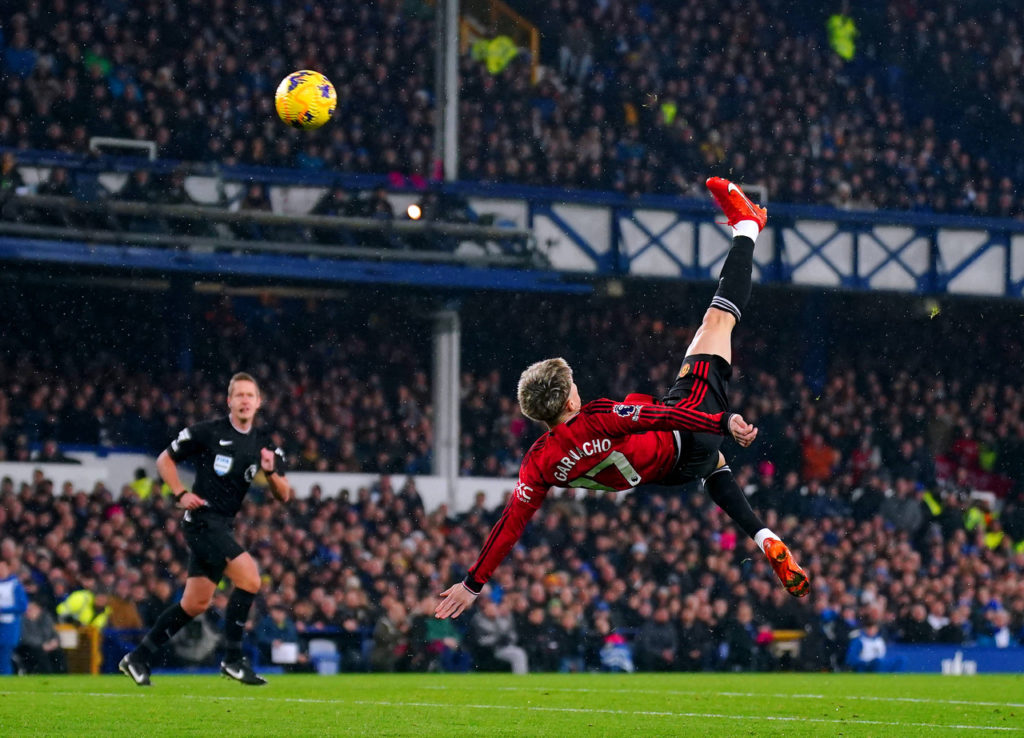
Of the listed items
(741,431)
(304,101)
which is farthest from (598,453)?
(304,101)

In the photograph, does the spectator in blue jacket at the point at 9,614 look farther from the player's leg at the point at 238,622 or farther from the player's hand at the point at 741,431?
the player's hand at the point at 741,431

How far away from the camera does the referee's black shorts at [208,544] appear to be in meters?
10.9

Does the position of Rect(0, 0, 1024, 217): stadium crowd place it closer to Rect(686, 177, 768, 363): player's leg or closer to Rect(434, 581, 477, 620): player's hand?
Rect(686, 177, 768, 363): player's leg

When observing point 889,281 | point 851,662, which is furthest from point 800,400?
point 851,662

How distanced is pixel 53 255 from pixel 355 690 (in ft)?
33.9

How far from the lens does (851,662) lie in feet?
63.4

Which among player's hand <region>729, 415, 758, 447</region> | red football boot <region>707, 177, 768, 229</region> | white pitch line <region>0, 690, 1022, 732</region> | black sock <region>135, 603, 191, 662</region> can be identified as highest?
red football boot <region>707, 177, 768, 229</region>

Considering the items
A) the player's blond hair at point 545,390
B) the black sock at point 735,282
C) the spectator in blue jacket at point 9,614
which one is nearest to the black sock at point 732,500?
the black sock at point 735,282

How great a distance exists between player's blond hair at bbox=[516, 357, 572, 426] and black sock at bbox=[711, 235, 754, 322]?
1.16 metres

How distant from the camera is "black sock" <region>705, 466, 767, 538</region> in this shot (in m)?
8.64

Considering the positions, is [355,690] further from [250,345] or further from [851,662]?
[250,345]

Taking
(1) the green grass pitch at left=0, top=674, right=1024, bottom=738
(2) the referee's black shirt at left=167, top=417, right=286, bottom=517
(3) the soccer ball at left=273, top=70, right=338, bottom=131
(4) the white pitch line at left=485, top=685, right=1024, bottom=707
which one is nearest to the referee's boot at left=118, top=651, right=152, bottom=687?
(1) the green grass pitch at left=0, top=674, right=1024, bottom=738

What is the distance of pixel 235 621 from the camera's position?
11.4m

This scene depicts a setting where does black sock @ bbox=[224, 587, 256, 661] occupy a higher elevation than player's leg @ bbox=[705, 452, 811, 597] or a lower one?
lower
